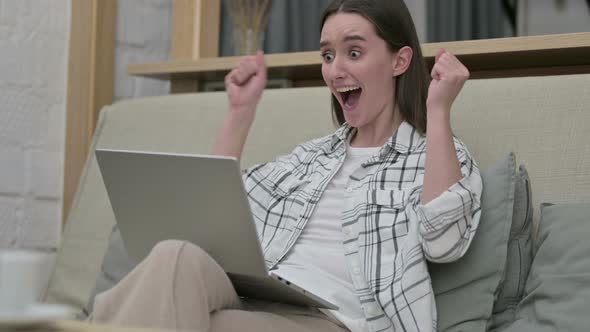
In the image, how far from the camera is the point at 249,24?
2564 millimetres

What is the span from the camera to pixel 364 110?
1.76 metres

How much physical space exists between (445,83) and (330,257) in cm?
38

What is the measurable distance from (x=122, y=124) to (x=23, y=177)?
30 cm

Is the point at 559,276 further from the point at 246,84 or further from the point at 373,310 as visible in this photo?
the point at 246,84

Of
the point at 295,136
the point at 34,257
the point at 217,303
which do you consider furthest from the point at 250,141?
the point at 34,257

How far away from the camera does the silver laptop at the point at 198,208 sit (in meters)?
1.32

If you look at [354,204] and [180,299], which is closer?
[180,299]

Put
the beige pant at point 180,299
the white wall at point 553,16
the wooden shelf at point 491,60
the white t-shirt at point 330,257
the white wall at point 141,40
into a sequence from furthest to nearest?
the white wall at point 553,16 → the white wall at point 141,40 → the wooden shelf at point 491,60 → the white t-shirt at point 330,257 → the beige pant at point 180,299

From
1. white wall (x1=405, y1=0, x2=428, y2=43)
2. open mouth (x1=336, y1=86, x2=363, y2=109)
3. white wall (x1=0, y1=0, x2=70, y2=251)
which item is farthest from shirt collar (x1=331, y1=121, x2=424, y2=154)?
white wall (x1=405, y1=0, x2=428, y2=43)

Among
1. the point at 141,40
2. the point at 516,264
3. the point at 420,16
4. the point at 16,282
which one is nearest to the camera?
the point at 16,282

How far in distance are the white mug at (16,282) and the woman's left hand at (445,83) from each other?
91 cm

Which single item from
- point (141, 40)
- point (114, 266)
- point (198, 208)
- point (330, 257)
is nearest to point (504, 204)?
point (330, 257)

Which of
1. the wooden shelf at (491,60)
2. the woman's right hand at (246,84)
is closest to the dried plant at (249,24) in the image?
the wooden shelf at (491,60)

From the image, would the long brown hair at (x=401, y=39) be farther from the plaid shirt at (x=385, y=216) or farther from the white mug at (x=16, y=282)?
Result: the white mug at (x=16, y=282)
